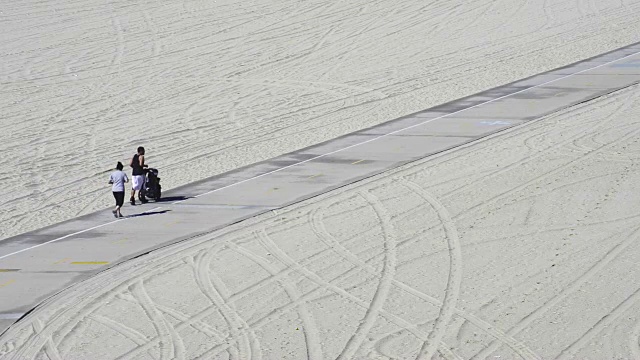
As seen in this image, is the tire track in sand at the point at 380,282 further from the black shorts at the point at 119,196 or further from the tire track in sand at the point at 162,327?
the black shorts at the point at 119,196

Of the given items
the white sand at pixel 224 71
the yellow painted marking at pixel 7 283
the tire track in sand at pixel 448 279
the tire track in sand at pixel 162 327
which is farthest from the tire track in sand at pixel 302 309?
the white sand at pixel 224 71

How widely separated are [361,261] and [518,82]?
15.8m

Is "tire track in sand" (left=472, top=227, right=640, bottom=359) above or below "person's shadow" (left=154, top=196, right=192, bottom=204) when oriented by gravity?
below

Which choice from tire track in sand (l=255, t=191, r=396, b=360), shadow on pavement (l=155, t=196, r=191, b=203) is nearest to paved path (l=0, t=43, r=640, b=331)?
shadow on pavement (l=155, t=196, r=191, b=203)

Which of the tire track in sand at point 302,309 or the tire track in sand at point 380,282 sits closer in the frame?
the tire track in sand at point 302,309

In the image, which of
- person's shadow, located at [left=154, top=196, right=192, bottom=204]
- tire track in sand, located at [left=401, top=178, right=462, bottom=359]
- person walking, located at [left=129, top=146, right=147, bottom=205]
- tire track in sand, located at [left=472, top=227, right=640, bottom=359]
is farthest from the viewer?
person's shadow, located at [left=154, top=196, right=192, bottom=204]

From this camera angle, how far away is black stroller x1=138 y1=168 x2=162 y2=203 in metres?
20.6

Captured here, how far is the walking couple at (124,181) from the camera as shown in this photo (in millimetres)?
19703

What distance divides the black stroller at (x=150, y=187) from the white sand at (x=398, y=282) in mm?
2508

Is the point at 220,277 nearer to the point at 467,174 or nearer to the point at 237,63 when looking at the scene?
the point at 467,174

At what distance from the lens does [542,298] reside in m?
14.9

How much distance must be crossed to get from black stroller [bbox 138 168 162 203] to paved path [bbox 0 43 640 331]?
0.27 m

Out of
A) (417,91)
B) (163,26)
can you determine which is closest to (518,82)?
(417,91)

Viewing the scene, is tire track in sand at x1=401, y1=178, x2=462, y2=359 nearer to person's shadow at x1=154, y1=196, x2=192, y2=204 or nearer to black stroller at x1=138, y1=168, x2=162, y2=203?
person's shadow at x1=154, y1=196, x2=192, y2=204
